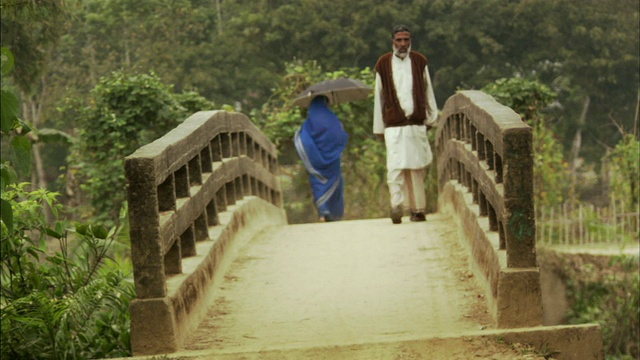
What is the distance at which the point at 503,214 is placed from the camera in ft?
20.4

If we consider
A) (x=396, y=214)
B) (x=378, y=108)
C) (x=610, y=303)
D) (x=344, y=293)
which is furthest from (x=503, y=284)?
(x=610, y=303)

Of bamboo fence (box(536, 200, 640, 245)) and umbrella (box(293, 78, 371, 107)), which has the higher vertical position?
umbrella (box(293, 78, 371, 107))

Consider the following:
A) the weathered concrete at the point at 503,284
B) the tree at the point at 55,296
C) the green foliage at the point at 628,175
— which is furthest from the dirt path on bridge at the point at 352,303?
the green foliage at the point at 628,175

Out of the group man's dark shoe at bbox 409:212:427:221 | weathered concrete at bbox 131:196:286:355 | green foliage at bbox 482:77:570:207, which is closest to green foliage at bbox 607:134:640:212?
green foliage at bbox 482:77:570:207

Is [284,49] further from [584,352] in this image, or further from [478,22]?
[584,352]

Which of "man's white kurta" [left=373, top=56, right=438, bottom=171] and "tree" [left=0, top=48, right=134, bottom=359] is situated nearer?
"tree" [left=0, top=48, right=134, bottom=359]

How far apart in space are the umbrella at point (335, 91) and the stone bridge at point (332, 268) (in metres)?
5.52

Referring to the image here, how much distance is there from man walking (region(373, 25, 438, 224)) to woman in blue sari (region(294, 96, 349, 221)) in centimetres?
442

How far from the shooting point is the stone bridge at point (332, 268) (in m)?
5.92

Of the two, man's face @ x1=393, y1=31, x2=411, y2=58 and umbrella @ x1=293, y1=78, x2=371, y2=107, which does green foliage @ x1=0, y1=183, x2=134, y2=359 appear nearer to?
man's face @ x1=393, y1=31, x2=411, y2=58

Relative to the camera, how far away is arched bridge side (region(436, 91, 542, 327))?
6.03 m

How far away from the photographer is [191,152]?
7.22 metres

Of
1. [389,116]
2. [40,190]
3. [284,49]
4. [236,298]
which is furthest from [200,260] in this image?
[284,49]

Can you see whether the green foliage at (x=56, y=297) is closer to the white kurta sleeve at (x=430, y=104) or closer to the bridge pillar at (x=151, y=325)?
the bridge pillar at (x=151, y=325)
